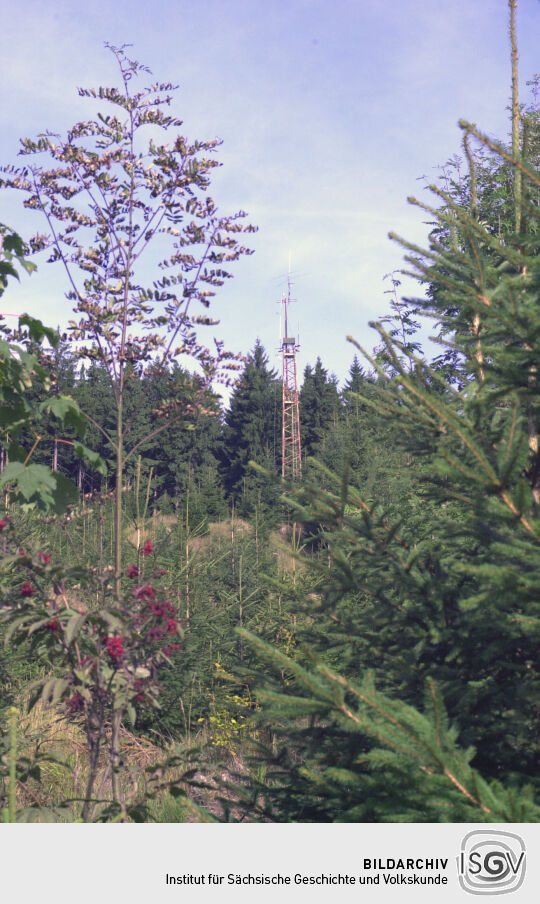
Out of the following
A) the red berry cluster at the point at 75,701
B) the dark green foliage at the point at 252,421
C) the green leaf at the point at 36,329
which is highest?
the dark green foliage at the point at 252,421

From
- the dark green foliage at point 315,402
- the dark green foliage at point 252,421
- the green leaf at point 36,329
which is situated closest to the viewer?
the green leaf at point 36,329

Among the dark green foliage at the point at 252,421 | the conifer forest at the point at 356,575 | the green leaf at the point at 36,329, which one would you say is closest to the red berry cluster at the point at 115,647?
the conifer forest at the point at 356,575

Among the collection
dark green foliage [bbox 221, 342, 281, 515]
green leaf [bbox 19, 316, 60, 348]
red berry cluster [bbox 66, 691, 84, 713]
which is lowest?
red berry cluster [bbox 66, 691, 84, 713]

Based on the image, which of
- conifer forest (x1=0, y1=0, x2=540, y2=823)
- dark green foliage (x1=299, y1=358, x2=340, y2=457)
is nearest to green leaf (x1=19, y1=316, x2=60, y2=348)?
conifer forest (x1=0, y1=0, x2=540, y2=823)

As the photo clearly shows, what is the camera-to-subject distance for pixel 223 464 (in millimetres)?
55188

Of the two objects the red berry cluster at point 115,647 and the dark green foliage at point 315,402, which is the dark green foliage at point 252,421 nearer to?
the dark green foliage at point 315,402
